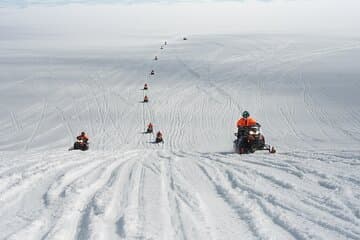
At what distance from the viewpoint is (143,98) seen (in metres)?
28.4

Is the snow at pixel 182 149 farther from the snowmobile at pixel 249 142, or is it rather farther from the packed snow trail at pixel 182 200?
the snowmobile at pixel 249 142

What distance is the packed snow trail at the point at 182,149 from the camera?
212 inches

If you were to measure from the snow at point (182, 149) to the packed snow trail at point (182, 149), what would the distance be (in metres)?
0.04

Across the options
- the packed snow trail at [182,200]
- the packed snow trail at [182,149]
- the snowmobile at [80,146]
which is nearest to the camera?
the packed snow trail at [182,200]

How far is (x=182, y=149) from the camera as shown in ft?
54.3

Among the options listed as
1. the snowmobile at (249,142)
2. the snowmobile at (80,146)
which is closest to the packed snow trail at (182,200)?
the snowmobile at (249,142)

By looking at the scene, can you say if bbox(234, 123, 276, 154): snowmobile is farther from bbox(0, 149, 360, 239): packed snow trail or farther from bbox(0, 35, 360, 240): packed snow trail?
bbox(0, 149, 360, 239): packed snow trail

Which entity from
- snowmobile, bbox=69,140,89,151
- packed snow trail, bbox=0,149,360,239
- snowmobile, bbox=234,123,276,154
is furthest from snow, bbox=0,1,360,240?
snowmobile, bbox=69,140,89,151

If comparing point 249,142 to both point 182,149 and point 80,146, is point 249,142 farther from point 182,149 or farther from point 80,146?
point 80,146

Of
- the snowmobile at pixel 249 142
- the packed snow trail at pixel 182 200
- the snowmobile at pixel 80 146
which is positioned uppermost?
the snowmobile at pixel 249 142

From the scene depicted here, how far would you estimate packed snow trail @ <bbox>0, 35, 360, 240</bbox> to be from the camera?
17.7 feet

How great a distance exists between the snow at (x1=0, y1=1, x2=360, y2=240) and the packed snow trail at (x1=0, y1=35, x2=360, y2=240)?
4 centimetres

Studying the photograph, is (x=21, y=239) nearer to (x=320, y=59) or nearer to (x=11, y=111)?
(x=11, y=111)

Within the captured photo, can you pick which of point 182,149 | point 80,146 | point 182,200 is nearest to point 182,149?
point 182,149
